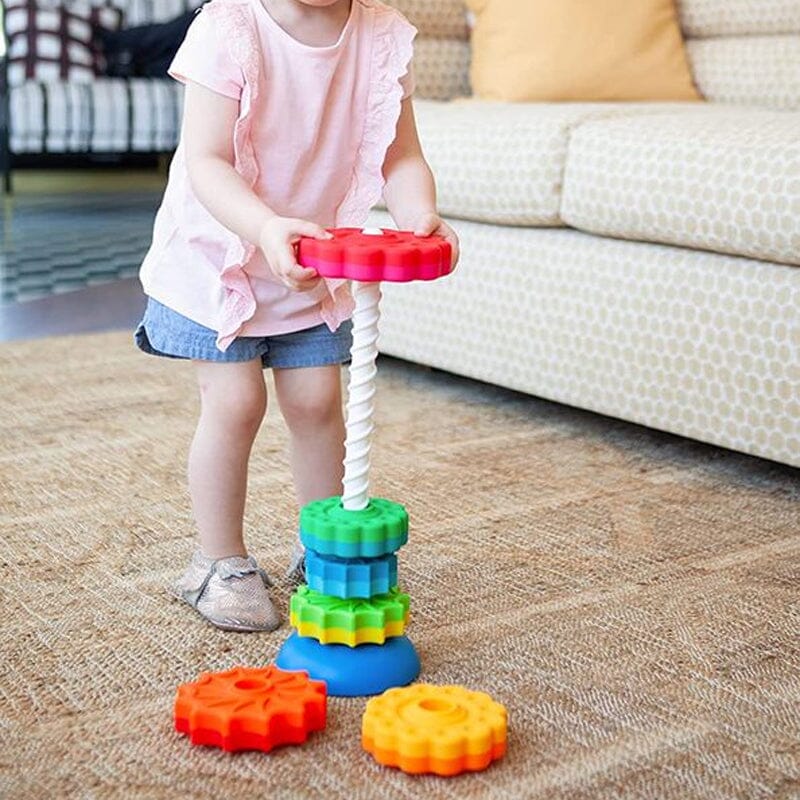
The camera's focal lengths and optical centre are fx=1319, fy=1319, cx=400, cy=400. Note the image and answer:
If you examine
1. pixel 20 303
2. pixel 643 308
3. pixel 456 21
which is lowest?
pixel 20 303

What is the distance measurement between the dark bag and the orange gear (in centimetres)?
435

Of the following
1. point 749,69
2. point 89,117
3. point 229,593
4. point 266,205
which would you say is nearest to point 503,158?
point 749,69

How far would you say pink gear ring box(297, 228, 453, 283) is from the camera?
0.91 meters

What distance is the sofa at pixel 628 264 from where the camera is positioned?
60.1 inches

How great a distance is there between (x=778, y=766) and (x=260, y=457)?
0.89 meters

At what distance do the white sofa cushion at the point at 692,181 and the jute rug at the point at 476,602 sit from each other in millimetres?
293

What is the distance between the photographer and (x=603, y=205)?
1693mm

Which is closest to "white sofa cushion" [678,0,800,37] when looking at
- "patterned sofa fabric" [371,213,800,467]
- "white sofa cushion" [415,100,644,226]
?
"white sofa cushion" [415,100,644,226]

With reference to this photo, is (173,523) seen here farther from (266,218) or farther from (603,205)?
(603,205)

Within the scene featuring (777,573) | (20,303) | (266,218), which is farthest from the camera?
(20,303)

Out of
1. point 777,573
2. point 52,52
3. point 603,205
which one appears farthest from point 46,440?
point 52,52

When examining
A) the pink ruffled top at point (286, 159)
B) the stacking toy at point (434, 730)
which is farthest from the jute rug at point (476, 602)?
the pink ruffled top at point (286, 159)

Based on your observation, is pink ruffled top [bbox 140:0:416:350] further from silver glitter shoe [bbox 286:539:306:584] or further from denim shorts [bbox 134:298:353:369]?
silver glitter shoe [bbox 286:539:306:584]

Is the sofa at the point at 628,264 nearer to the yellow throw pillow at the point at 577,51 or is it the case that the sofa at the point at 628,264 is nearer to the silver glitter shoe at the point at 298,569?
the yellow throw pillow at the point at 577,51
